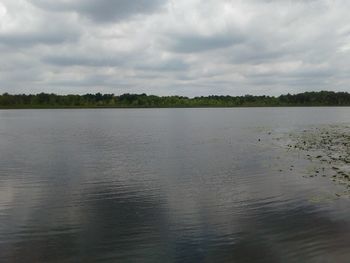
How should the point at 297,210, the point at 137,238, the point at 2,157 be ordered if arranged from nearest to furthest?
the point at 137,238 < the point at 297,210 < the point at 2,157

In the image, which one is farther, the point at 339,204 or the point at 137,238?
the point at 339,204

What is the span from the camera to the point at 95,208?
59.5 ft

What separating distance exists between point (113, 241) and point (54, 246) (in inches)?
80.1

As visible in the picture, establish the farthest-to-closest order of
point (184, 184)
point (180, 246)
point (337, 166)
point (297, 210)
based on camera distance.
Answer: point (337, 166) < point (184, 184) < point (297, 210) < point (180, 246)

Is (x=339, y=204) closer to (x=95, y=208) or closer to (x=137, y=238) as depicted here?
(x=137, y=238)

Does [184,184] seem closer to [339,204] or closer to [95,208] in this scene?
[95,208]

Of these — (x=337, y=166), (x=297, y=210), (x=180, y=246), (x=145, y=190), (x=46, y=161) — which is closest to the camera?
(x=180, y=246)

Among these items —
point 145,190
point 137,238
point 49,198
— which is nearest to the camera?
point 137,238

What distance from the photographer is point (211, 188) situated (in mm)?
22656

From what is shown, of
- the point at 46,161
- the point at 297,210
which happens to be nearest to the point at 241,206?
the point at 297,210

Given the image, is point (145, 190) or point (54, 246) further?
point (145, 190)

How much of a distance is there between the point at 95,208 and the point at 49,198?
364cm

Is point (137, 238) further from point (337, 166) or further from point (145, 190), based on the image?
point (337, 166)

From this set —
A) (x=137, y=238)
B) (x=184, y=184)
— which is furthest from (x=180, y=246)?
(x=184, y=184)
